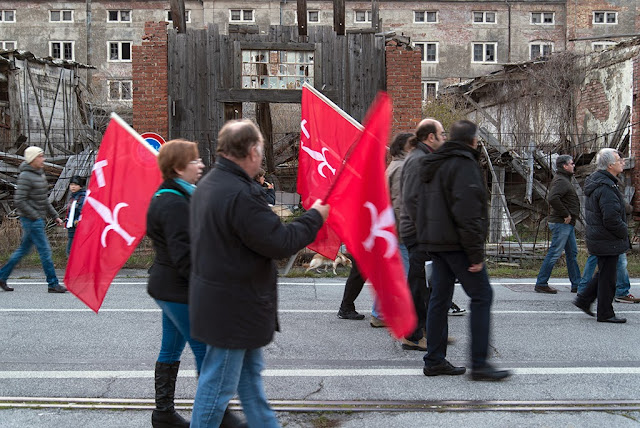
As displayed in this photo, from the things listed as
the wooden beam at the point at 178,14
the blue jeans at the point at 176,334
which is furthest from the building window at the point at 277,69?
the blue jeans at the point at 176,334

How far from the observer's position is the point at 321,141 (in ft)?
20.2

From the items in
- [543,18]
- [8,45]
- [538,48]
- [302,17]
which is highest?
[543,18]

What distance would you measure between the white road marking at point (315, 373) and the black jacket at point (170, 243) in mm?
1562

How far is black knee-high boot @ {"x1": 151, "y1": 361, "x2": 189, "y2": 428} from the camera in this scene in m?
3.88

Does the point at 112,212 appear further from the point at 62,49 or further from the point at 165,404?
the point at 62,49

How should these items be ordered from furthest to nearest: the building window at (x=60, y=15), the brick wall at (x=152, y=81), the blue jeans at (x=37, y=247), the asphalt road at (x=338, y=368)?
1. the building window at (x=60, y=15)
2. the brick wall at (x=152, y=81)
3. the blue jeans at (x=37, y=247)
4. the asphalt road at (x=338, y=368)

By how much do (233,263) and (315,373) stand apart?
2.27m

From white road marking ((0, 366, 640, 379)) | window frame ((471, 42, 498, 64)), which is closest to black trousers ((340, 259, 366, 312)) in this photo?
white road marking ((0, 366, 640, 379))

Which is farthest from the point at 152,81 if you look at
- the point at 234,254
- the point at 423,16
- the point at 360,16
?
the point at 423,16

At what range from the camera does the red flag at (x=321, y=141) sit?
5.94 meters

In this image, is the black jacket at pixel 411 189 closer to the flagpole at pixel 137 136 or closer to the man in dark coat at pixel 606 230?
the flagpole at pixel 137 136

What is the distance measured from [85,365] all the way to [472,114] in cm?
2527

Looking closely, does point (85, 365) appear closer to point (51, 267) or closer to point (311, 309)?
point (311, 309)

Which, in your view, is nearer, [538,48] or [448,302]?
[448,302]
